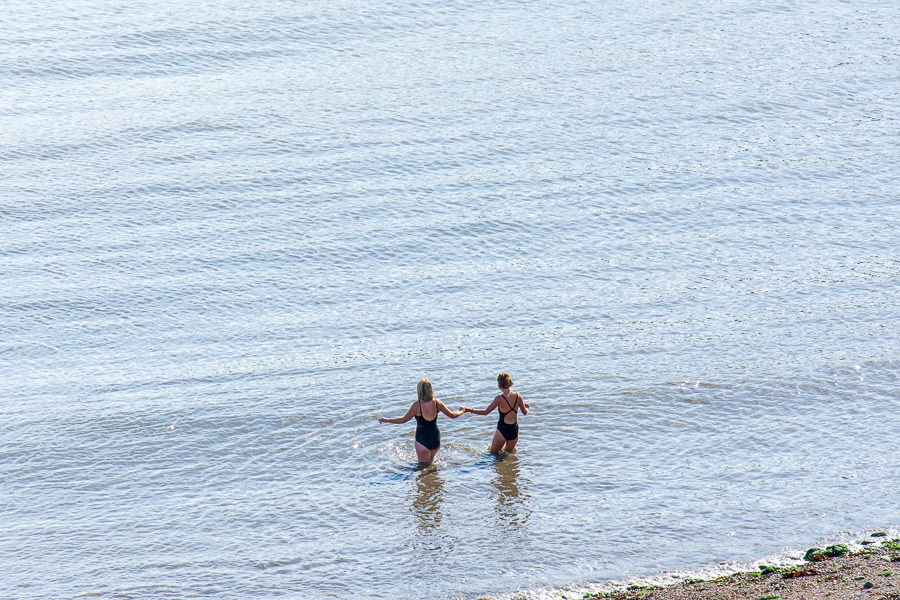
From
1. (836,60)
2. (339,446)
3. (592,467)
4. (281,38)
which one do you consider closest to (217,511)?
(339,446)

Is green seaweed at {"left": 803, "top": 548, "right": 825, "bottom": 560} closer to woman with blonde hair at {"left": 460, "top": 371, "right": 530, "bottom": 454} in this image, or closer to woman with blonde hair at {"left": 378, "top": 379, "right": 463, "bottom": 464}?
woman with blonde hair at {"left": 460, "top": 371, "right": 530, "bottom": 454}

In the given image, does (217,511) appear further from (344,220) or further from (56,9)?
(56,9)

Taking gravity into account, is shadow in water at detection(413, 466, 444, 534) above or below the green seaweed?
above

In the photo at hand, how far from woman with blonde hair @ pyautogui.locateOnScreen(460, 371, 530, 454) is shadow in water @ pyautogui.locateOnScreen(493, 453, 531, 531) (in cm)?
21

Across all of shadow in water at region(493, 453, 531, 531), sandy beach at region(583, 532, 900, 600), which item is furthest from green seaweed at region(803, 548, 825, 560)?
shadow in water at region(493, 453, 531, 531)

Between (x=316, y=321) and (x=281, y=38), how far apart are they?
68.3 feet

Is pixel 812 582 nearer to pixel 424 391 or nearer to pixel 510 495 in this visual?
pixel 510 495

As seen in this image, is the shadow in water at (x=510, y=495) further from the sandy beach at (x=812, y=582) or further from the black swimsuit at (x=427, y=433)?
the sandy beach at (x=812, y=582)

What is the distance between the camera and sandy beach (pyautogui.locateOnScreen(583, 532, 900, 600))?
10.7 meters

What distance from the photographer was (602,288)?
21.8 meters

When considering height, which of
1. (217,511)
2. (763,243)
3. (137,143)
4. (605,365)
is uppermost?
(137,143)

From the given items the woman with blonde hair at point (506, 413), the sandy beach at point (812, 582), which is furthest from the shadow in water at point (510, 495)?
the sandy beach at point (812, 582)

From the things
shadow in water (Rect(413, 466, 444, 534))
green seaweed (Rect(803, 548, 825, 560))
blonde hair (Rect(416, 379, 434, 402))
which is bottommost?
green seaweed (Rect(803, 548, 825, 560))

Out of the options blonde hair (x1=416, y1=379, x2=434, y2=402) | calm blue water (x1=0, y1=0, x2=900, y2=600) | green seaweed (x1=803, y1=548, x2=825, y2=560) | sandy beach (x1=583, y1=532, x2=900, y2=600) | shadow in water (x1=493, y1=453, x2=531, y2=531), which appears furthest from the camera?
blonde hair (x1=416, y1=379, x2=434, y2=402)
